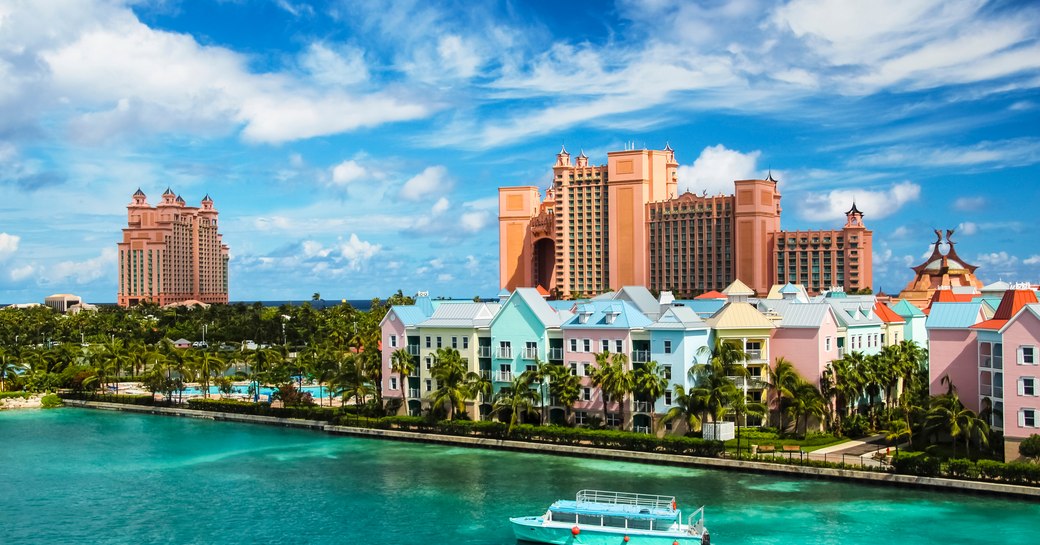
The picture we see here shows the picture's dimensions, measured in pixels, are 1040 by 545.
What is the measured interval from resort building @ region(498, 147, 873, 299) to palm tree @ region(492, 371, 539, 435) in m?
107

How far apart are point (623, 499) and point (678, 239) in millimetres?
141734

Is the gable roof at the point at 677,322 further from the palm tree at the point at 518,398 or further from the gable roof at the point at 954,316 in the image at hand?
the gable roof at the point at 954,316

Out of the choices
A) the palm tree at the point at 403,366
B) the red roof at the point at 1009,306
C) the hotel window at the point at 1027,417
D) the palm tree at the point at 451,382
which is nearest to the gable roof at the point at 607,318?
the palm tree at the point at 451,382

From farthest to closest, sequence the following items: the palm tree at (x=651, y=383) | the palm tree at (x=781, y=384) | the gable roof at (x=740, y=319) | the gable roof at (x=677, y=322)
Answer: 1. the gable roof at (x=740, y=319)
2. the gable roof at (x=677, y=322)
3. the palm tree at (x=781, y=384)
4. the palm tree at (x=651, y=383)

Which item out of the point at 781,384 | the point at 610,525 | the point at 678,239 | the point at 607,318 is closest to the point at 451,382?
the point at 607,318

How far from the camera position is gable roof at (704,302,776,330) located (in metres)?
74.2

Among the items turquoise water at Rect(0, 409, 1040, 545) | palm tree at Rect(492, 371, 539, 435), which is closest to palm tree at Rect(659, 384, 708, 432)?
turquoise water at Rect(0, 409, 1040, 545)

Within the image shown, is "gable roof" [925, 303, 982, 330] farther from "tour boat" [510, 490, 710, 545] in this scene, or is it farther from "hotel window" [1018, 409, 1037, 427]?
"tour boat" [510, 490, 710, 545]

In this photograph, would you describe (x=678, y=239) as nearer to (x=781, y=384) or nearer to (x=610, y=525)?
(x=781, y=384)

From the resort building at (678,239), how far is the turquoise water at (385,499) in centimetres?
11591

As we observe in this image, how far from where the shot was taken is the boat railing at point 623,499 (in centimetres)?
5209

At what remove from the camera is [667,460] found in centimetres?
6612

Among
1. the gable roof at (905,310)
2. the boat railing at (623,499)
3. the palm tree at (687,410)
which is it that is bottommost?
the boat railing at (623,499)

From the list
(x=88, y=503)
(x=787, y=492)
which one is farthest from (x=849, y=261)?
(x=88, y=503)
